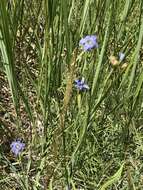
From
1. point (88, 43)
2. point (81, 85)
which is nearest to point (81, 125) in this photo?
point (81, 85)

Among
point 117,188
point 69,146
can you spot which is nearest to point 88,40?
point 69,146

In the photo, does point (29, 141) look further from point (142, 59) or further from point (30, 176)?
point (142, 59)

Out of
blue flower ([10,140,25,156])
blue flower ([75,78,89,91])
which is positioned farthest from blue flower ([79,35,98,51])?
blue flower ([10,140,25,156])

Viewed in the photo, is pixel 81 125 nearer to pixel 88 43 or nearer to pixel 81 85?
pixel 81 85

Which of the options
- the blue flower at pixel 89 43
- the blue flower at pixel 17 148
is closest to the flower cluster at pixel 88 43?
the blue flower at pixel 89 43

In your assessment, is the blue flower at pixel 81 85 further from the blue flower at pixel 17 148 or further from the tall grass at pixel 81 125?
the blue flower at pixel 17 148

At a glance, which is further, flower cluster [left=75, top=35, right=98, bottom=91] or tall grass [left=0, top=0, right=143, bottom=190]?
tall grass [left=0, top=0, right=143, bottom=190]

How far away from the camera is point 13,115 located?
1.43 metres

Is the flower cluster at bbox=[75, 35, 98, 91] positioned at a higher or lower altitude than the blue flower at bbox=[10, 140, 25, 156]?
higher

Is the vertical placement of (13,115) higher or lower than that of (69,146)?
higher

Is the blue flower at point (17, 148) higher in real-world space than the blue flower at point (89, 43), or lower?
lower

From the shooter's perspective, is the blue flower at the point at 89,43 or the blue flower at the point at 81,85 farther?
the blue flower at the point at 81,85

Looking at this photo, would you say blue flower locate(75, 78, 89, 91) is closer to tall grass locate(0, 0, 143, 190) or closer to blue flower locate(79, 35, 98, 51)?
tall grass locate(0, 0, 143, 190)

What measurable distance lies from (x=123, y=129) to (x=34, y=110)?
302 mm
